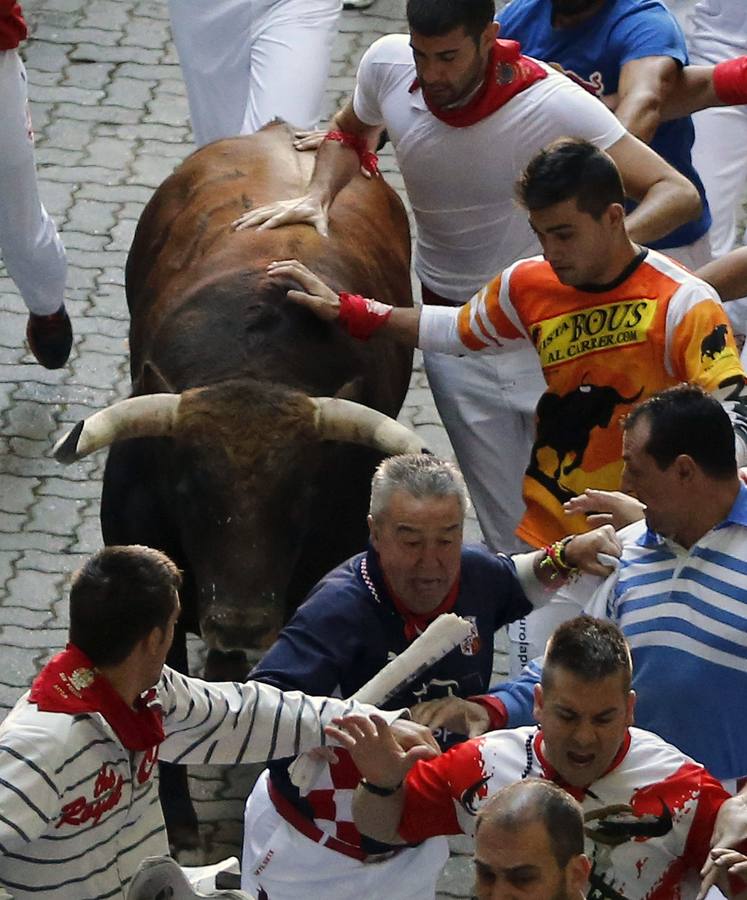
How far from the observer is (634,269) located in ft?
16.6

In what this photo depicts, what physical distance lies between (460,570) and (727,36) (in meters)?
4.49

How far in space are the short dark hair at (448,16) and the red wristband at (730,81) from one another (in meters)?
1.18

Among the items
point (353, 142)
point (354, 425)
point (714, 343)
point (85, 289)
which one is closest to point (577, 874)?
point (714, 343)

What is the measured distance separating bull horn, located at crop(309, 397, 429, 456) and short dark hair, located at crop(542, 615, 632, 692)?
5.99 ft

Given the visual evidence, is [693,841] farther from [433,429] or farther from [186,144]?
[186,144]

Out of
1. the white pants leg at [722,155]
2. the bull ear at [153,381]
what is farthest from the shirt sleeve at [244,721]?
the white pants leg at [722,155]

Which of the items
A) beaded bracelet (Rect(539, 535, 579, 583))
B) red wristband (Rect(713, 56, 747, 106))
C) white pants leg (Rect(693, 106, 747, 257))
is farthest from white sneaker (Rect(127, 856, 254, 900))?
white pants leg (Rect(693, 106, 747, 257))

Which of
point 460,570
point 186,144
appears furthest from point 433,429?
point 460,570

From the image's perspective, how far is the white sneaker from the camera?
400cm

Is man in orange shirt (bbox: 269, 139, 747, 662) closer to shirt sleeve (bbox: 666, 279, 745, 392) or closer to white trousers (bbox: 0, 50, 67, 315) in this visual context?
shirt sleeve (bbox: 666, 279, 745, 392)

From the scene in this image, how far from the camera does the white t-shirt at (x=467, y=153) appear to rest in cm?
586

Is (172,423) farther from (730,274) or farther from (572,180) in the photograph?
(730,274)

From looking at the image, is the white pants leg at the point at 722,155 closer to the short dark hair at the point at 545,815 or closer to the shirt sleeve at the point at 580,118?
the shirt sleeve at the point at 580,118

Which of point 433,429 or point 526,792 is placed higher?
point 526,792
